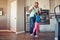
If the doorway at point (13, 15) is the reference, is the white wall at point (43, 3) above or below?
above

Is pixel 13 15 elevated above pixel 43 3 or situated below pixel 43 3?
below

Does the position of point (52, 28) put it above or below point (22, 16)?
below

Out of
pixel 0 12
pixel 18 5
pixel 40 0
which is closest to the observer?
pixel 18 5

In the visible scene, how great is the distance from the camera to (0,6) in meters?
9.94

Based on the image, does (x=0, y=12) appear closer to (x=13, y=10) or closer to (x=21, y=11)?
(x=13, y=10)

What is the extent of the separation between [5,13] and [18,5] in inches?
66.2

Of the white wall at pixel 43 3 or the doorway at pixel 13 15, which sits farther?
the white wall at pixel 43 3

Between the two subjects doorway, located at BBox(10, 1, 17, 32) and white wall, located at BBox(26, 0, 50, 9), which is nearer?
doorway, located at BBox(10, 1, 17, 32)

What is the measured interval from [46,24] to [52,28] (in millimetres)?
436

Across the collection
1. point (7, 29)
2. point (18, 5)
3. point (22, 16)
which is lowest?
point (7, 29)

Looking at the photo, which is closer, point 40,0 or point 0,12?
point 40,0

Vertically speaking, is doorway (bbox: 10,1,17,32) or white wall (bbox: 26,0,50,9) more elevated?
white wall (bbox: 26,0,50,9)

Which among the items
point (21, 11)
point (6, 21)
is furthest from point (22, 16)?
point (6, 21)

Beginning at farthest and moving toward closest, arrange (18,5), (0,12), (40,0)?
(0,12) < (40,0) < (18,5)
